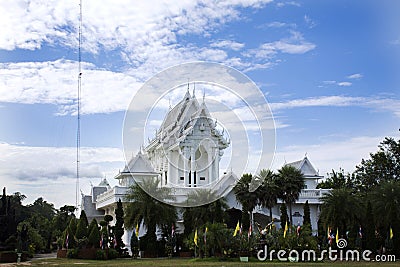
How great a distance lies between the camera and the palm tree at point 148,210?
38.4 meters

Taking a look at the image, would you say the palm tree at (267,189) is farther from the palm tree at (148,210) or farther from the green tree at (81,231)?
the green tree at (81,231)

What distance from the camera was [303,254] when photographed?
105 ft

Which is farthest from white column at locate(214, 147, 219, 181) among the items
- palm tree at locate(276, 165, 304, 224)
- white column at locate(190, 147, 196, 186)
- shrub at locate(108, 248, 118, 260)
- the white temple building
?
shrub at locate(108, 248, 118, 260)

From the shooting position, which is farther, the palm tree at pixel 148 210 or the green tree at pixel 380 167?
the green tree at pixel 380 167

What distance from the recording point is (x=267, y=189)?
4422 cm

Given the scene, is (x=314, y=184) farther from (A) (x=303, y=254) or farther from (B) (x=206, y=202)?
(A) (x=303, y=254)

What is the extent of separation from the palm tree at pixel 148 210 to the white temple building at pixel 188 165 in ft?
26.4

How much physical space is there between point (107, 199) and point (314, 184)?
18046 millimetres

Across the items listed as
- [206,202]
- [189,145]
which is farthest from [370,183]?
[206,202]

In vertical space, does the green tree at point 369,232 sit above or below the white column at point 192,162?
below

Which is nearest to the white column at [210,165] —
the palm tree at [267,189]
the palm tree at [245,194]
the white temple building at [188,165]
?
the white temple building at [188,165]

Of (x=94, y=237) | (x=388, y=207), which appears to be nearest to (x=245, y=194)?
(x=388, y=207)

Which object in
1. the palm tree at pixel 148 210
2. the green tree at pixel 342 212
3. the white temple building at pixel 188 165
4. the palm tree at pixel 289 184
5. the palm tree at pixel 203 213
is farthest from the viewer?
the white temple building at pixel 188 165

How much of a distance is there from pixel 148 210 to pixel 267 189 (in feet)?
33.2
